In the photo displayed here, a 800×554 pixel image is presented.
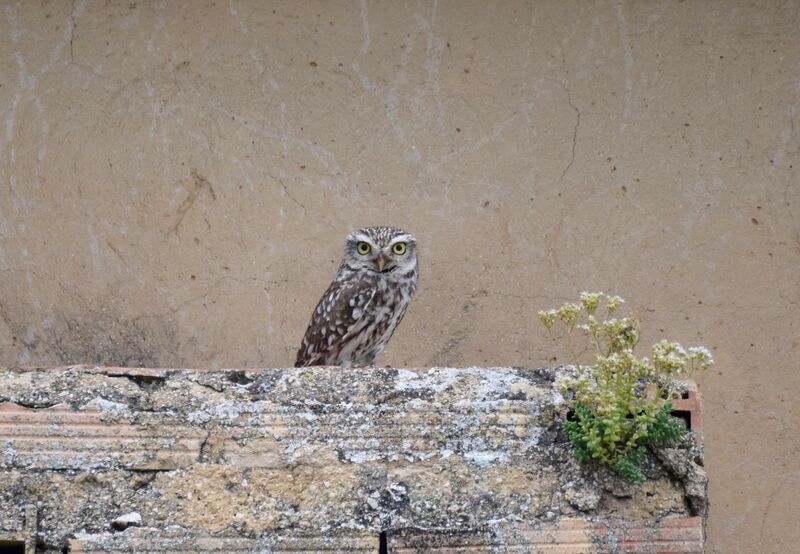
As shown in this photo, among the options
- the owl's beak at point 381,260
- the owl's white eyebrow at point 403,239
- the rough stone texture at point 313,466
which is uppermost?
the owl's white eyebrow at point 403,239

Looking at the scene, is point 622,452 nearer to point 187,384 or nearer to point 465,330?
point 187,384

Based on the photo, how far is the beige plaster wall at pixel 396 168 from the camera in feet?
20.4

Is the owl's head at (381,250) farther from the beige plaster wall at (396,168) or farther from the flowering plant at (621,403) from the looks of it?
the flowering plant at (621,403)

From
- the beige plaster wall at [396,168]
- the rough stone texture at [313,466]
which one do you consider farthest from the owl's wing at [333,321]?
the rough stone texture at [313,466]

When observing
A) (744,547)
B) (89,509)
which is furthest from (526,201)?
(89,509)

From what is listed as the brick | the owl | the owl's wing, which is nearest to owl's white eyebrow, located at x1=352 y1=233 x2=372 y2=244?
the owl

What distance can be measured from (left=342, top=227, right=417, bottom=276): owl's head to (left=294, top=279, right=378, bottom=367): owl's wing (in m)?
0.09

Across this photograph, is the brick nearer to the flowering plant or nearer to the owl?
the flowering plant

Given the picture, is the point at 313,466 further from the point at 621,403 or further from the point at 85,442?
the point at 621,403

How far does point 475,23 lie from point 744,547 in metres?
2.46

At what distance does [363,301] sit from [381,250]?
0.72 feet

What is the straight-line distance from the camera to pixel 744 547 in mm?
5820

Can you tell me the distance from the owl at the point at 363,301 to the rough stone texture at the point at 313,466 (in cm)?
141

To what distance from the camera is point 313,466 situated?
4352mm
